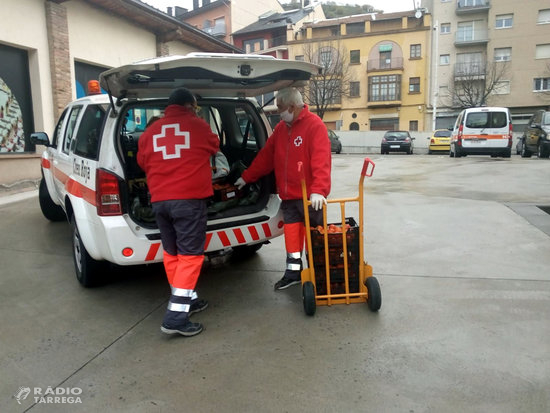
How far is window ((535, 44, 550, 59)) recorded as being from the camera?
1635 inches

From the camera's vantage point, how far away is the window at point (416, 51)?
45.4 meters

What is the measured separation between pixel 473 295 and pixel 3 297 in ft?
13.7

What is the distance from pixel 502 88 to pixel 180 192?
1801 inches

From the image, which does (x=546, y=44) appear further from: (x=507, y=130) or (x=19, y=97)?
(x=19, y=97)

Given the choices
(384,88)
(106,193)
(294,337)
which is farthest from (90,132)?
(384,88)

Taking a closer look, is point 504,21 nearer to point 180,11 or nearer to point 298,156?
point 180,11

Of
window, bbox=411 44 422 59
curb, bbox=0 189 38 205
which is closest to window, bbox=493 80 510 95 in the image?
window, bbox=411 44 422 59

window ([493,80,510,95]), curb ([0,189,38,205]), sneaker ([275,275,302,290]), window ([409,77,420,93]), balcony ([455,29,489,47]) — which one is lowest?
sneaker ([275,275,302,290])

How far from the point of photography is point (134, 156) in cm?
450

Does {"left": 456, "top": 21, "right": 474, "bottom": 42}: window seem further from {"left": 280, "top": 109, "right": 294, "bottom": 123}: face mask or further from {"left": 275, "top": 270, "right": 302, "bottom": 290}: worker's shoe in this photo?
{"left": 275, "top": 270, "right": 302, "bottom": 290}: worker's shoe

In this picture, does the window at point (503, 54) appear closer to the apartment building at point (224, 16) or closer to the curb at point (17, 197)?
the apartment building at point (224, 16)

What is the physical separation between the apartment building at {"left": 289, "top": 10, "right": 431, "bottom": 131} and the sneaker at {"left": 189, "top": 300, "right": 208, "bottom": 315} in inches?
1662

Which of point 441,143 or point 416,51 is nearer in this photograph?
point 441,143

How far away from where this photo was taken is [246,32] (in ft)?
166
